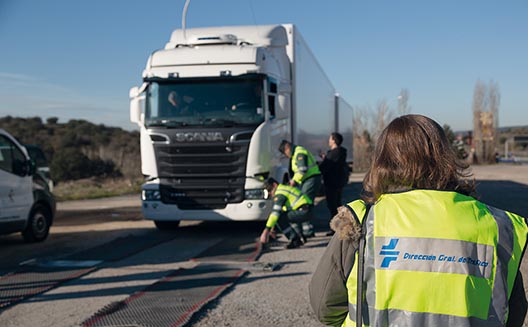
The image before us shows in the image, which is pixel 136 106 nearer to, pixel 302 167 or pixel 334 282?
pixel 302 167

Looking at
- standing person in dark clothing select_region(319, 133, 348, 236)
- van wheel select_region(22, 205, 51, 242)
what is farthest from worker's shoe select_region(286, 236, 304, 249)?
van wheel select_region(22, 205, 51, 242)

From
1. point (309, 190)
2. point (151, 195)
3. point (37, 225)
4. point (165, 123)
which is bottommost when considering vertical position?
point (37, 225)

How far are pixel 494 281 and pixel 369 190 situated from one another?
54cm

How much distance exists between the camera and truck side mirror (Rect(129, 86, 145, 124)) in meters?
10.1

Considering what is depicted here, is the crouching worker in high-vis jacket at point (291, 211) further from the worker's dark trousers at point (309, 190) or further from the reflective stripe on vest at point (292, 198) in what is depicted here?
the worker's dark trousers at point (309, 190)

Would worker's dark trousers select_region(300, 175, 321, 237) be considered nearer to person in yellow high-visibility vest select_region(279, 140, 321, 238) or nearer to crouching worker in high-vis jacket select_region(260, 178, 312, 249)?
person in yellow high-visibility vest select_region(279, 140, 321, 238)

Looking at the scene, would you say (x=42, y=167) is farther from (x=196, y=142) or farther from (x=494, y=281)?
(x=494, y=281)

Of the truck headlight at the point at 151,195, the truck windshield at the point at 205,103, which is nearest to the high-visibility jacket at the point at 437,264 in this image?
the truck windshield at the point at 205,103

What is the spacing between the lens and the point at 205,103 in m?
9.80

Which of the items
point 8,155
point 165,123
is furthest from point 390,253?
point 8,155

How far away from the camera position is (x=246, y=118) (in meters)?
9.66

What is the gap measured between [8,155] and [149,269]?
3.80 m

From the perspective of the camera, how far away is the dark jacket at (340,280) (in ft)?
6.49

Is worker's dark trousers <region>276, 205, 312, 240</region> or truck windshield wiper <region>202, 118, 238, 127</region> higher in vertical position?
truck windshield wiper <region>202, 118, 238, 127</region>
